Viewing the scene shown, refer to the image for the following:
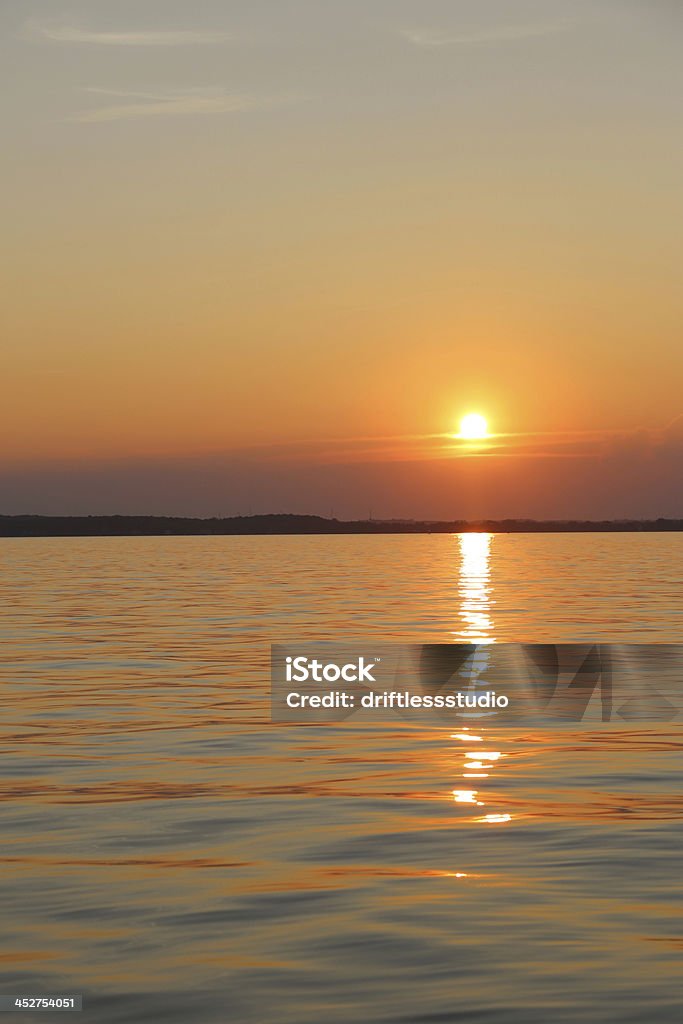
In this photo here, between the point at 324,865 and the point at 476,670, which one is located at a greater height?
the point at 476,670

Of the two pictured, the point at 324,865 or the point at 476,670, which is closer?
the point at 324,865

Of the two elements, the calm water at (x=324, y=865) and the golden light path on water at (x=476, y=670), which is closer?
the calm water at (x=324, y=865)

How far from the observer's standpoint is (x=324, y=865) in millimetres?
15445

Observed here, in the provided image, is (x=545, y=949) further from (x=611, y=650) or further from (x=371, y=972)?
(x=611, y=650)

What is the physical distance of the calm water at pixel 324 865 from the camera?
38.2 feet

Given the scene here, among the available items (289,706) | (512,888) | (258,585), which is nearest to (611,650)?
(289,706)

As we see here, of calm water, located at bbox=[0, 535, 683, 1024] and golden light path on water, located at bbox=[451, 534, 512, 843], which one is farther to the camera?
golden light path on water, located at bbox=[451, 534, 512, 843]

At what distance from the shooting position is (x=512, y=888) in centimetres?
1438

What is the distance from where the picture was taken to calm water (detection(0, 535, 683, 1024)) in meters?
11.6

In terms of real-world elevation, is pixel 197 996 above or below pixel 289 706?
below

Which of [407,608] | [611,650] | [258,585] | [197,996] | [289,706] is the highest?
[258,585]

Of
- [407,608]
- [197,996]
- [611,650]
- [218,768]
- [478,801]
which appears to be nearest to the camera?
[197,996]

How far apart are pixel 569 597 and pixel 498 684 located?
3929 centimetres

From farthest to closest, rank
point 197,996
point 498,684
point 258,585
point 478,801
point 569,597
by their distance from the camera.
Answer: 1. point 258,585
2. point 569,597
3. point 498,684
4. point 478,801
5. point 197,996
